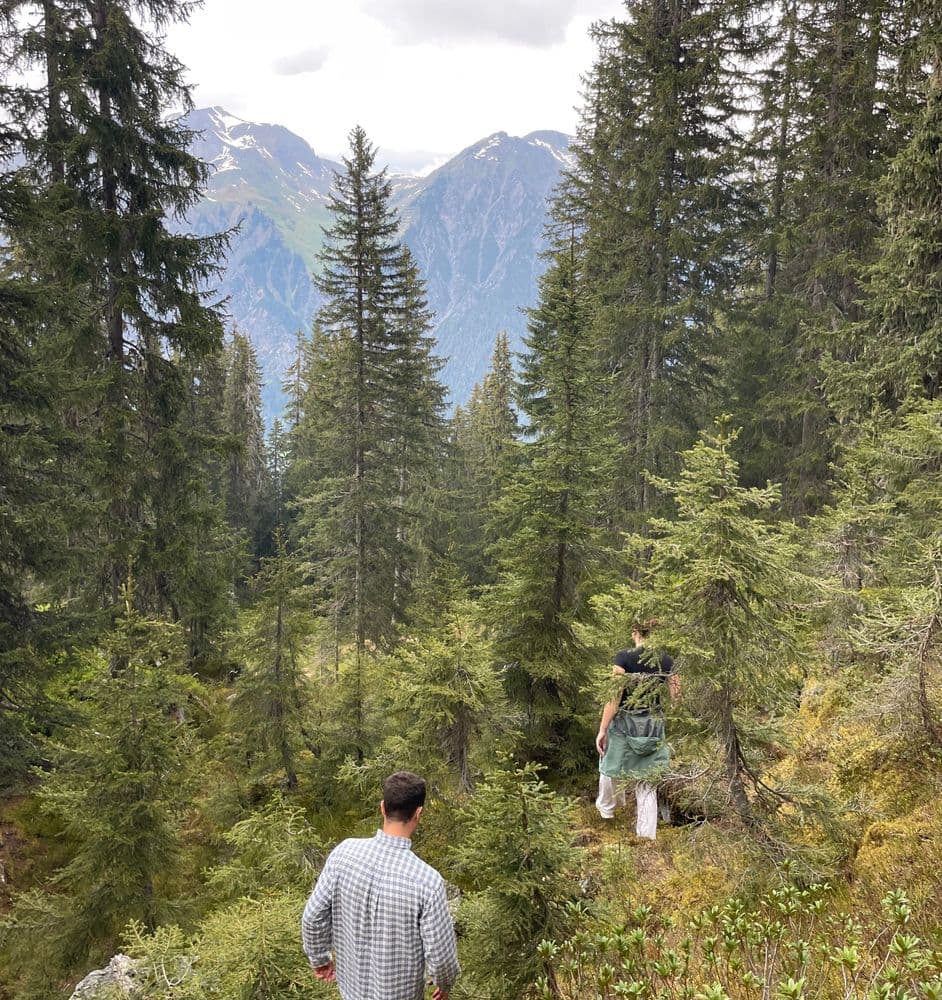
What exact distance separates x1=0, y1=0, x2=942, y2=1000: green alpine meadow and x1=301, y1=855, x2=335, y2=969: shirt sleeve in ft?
1.49

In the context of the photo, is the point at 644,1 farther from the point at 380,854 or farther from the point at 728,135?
the point at 380,854

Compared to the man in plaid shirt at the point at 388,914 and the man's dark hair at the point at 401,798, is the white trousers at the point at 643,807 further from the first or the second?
the man's dark hair at the point at 401,798

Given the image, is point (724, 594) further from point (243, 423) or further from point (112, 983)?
point (243, 423)

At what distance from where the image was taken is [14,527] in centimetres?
877

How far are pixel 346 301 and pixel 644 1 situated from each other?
1221 centimetres

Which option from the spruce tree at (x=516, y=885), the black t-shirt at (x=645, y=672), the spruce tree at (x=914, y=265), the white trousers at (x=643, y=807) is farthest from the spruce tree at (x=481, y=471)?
the spruce tree at (x=516, y=885)

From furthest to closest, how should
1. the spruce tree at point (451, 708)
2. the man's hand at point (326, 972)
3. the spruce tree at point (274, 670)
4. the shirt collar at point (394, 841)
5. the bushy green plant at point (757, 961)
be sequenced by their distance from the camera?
the spruce tree at point (274, 670)
the spruce tree at point (451, 708)
the man's hand at point (326, 972)
the shirt collar at point (394, 841)
the bushy green plant at point (757, 961)

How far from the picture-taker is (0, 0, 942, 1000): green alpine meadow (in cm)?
437

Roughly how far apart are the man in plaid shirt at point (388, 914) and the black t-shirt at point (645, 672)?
2.12 m

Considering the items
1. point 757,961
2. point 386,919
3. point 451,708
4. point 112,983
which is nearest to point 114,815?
point 112,983

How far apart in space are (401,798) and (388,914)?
→ 2.04 feet

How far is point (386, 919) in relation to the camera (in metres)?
3.35

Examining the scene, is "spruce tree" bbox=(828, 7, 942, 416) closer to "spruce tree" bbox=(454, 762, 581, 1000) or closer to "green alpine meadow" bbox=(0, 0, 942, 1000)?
"green alpine meadow" bbox=(0, 0, 942, 1000)

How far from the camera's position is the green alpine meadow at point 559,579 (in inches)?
172
